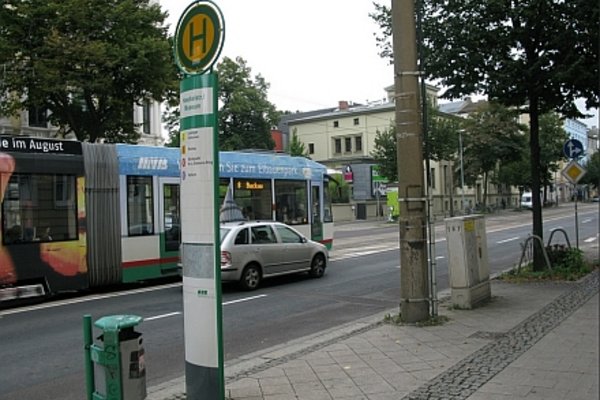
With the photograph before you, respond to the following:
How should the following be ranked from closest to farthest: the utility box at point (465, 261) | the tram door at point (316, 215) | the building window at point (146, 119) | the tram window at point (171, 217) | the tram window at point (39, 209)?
1. the utility box at point (465, 261)
2. the tram window at point (39, 209)
3. the tram window at point (171, 217)
4. the tram door at point (316, 215)
5. the building window at point (146, 119)

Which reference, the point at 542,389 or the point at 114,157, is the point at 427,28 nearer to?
the point at 114,157

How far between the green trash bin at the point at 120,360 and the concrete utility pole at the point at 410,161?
458 centimetres

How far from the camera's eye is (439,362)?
630 centimetres

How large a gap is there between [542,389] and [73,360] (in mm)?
5504

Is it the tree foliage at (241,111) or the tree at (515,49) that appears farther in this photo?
the tree foliage at (241,111)

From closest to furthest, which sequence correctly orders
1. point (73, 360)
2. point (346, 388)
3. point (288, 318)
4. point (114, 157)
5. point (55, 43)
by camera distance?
point (346, 388)
point (73, 360)
point (288, 318)
point (114, 157)
point (55, 43)

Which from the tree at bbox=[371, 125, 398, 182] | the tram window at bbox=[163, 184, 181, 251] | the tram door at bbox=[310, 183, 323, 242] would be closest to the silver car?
the tram window at bbox=[163, 184, 181, 251]

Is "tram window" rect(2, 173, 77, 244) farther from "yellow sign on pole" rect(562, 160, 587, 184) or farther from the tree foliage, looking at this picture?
the tree foliage

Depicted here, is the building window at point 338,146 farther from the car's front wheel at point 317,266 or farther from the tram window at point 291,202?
the car's front wheel at point 317,266

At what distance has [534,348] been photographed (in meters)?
6.66

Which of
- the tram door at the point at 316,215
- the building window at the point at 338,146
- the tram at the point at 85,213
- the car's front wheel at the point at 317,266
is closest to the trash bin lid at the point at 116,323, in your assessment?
the tram at the point at 85,213

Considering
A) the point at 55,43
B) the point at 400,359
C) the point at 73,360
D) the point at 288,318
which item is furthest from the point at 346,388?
the point at 55,43

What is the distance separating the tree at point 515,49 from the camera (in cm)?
1162

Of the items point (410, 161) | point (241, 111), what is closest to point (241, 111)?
point (241, 111)
